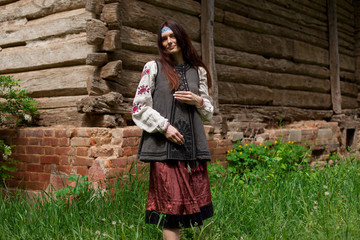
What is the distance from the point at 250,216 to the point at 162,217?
1051 millimetres

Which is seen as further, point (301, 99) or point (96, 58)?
point (301, 99)

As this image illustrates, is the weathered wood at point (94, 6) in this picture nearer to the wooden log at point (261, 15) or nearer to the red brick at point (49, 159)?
the red brick at point (49, 159)

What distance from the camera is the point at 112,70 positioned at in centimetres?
416

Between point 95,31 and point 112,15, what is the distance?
259 mm

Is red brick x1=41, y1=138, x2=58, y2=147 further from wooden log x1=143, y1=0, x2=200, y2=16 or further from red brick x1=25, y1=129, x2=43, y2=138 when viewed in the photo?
wooden log x1=143, y1=0, x2=200, y2=16

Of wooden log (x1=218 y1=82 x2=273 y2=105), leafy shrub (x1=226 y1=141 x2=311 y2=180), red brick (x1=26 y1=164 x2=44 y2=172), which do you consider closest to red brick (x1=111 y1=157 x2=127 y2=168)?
red brick (x1=26 y1=164 x2=44 y2=172)

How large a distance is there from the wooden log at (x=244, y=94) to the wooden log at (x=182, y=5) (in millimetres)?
1132

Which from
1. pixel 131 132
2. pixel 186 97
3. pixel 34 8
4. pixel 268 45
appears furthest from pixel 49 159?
pixel 268 45

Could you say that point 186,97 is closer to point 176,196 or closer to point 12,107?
point 176,196

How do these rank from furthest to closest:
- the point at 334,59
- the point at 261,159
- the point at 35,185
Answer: the point at 334,59 < the point at 261,159 < the point at 35,185

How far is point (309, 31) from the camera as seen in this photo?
7902 mm

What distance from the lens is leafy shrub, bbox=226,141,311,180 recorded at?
204 inches

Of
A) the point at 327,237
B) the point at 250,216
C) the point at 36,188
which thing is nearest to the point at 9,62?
the point at 36,188

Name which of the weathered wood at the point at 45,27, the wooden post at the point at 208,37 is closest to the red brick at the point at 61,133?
the weathered wood at the point at 45,27
